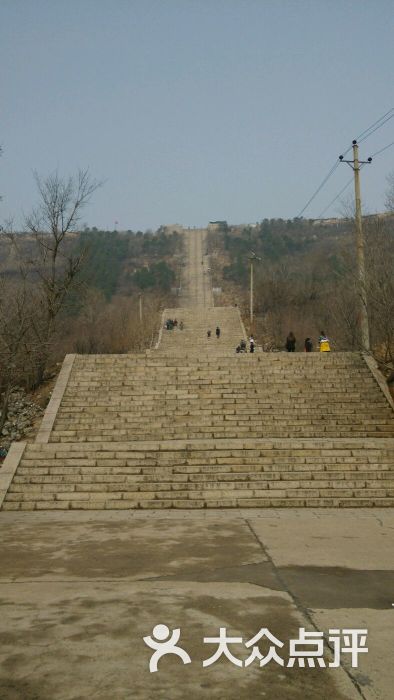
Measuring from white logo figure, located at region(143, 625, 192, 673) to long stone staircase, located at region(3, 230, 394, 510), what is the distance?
7.06m

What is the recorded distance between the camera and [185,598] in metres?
6.03

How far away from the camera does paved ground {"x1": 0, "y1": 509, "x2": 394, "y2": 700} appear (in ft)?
13.6

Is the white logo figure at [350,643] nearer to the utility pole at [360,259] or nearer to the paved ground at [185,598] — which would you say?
the paved ground at [185,598]

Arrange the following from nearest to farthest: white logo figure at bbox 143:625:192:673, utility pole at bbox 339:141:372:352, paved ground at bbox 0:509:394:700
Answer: paved ground at bbox 0:509:394:700 < white logo figure at bbox 143:625:192:673 < utility pole at bbox 339:141:372:352

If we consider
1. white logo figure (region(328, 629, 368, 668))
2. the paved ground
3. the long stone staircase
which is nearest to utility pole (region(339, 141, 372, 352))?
the long stone staircase

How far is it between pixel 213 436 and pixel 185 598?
1033cm

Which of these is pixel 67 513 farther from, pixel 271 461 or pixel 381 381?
pixel 381 381

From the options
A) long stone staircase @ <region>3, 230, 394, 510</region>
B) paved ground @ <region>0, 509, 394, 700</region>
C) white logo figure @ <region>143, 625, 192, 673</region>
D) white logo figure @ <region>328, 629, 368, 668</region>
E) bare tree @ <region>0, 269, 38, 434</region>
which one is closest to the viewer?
paved ground @ <region>0, 509, 394, 700</region>

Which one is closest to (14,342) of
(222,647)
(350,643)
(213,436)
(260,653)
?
(213,436)

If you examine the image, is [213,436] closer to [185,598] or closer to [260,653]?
[185,598]

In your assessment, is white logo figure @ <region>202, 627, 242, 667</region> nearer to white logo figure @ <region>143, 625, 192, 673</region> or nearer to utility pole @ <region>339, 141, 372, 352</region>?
white logo figure @ <region>143, 625, 192, 673</region>


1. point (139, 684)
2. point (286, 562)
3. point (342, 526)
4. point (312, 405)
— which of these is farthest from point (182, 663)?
point (312, 405)

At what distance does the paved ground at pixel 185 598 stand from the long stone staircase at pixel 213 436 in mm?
1554

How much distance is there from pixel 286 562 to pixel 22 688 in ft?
14.3
